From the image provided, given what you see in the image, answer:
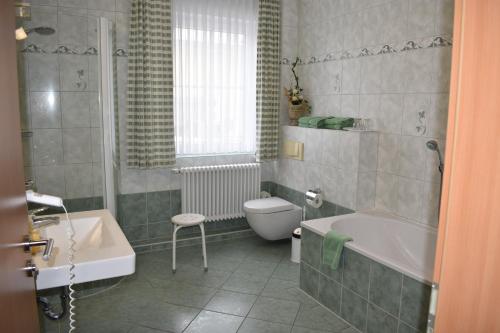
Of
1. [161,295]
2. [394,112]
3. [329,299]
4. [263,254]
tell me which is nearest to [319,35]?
[394,112]

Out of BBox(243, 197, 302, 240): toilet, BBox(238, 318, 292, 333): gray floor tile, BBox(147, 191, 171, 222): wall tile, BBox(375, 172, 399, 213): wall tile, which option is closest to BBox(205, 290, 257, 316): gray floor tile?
BBox(238, 318, 292, 333): gray floor tile

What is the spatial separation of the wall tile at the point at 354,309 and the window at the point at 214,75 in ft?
6.82

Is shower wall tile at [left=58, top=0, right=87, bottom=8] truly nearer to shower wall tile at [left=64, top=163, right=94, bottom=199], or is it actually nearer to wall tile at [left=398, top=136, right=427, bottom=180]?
shower wall tile at [left=64, top=163, right=94, bottom=199]

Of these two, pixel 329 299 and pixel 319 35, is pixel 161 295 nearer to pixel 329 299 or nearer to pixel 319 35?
pixel 329 299

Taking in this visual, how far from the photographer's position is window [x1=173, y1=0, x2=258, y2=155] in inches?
157

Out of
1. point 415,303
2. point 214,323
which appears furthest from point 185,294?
point 415,303

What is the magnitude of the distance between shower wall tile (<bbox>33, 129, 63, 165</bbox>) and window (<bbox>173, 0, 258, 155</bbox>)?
1.35 metres

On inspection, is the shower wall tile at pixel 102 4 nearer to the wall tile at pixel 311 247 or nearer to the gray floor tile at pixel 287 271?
the wall tile at pixel 311 247

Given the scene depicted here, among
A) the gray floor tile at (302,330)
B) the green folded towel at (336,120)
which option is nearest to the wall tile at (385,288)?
the gray floor tile at (302,330)

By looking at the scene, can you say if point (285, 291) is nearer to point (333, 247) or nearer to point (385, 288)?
point (333, 247)

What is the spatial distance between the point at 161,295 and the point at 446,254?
2.61 metres

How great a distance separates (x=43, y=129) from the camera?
2.84 metres

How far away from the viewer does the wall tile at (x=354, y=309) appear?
271 centimetres

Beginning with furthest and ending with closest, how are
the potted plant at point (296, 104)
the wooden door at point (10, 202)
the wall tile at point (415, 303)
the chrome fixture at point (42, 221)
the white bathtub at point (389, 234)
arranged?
the potted plant at point (296, 104)
the white bathtub at point (389, 234)
the wall tile at point (415, 303)
the chrome fixture at point (42, 221)
the wooden door at point (10, 202)
